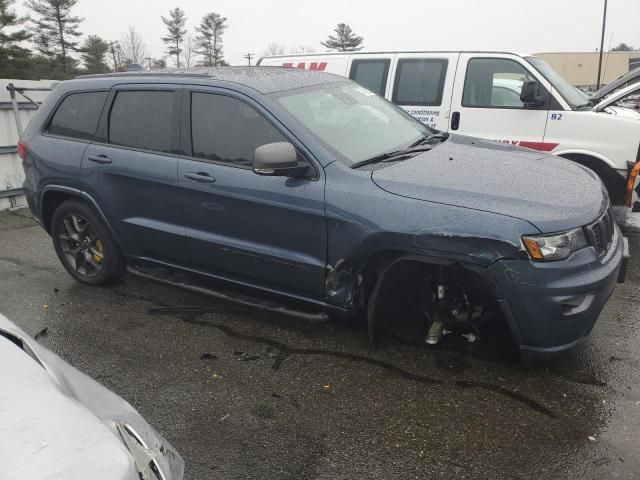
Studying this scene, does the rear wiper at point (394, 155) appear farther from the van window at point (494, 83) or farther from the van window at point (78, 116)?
the van window at point (494, 83)

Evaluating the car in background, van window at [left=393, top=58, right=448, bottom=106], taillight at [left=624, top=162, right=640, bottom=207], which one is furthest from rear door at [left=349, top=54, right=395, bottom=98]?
the car in background

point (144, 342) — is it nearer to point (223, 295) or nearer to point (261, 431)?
point (223, 295)

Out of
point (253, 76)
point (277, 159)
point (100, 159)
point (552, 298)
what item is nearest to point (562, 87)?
point (253, 76)

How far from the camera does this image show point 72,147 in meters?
4.48

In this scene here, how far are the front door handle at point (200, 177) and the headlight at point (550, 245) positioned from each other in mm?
2038

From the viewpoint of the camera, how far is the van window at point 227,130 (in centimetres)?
362

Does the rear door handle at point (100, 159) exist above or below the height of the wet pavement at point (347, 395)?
above

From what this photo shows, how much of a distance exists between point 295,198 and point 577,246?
160 centimetres

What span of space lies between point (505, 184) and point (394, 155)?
81 centimetres

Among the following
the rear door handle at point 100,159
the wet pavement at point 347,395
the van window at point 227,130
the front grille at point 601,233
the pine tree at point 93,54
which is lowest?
the wet pavement at point 347,395

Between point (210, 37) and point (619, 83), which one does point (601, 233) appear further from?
point (210, 37)

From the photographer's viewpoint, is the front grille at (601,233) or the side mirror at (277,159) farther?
the side mirror at (277,159)

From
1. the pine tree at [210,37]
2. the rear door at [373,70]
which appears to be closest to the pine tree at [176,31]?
the pine tree at [210,37]

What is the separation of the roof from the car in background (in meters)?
2.31
